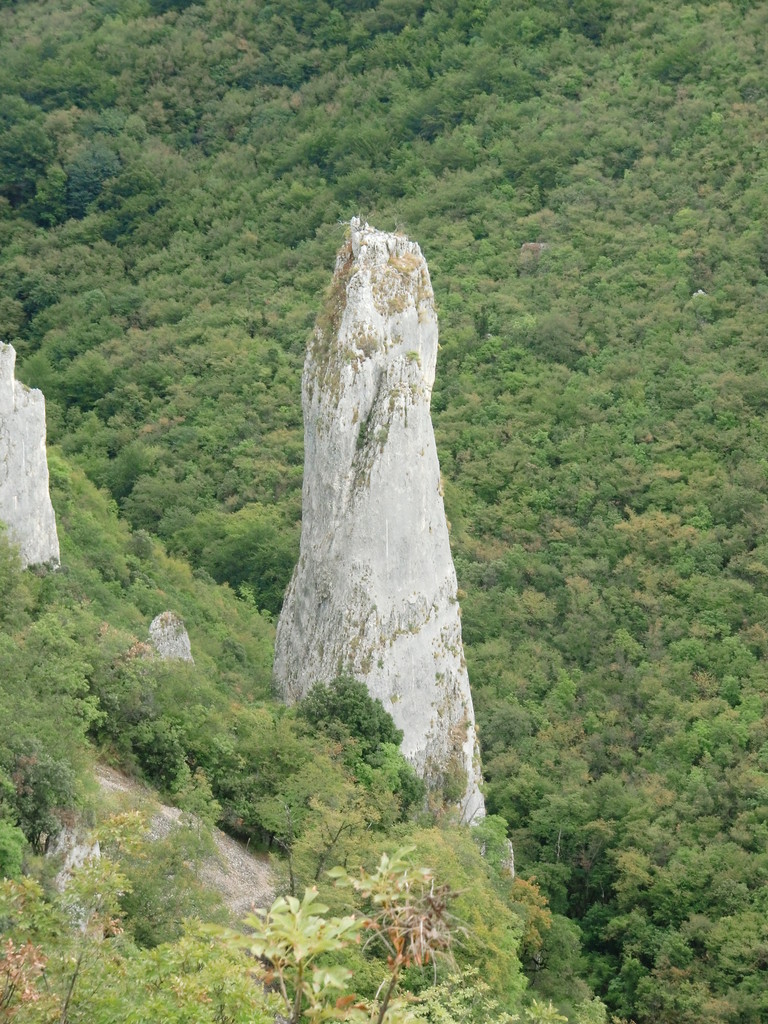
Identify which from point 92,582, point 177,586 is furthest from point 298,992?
point 177,586

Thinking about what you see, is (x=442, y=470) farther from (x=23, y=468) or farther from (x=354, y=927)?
(x=354, y=927)

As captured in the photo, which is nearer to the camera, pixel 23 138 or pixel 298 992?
pixel 298 992

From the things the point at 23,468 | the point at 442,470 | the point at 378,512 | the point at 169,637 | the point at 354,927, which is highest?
the point at 354,927

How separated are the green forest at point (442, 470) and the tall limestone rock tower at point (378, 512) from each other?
45.4 inches

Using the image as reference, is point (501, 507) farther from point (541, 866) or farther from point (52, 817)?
point (52, 817)

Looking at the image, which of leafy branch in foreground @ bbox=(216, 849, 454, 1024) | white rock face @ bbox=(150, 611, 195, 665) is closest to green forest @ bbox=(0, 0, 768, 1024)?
leafy branch in foreground @ bbox=(216, 849, 454, 1024)

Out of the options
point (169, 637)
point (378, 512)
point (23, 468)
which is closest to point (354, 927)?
point (23, 468)

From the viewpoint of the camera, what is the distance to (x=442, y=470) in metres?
42.2

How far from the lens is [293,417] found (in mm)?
45344

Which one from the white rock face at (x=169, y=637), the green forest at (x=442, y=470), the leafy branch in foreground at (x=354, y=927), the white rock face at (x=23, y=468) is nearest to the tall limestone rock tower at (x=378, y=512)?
the green forest at (x=442, y=470)

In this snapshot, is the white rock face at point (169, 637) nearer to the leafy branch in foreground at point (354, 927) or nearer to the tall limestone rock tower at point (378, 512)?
the tall limestone rock tower at point (378, 512)

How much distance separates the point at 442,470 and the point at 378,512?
15.4m

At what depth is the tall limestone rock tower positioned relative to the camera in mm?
27031

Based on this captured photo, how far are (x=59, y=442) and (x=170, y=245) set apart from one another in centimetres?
1287
